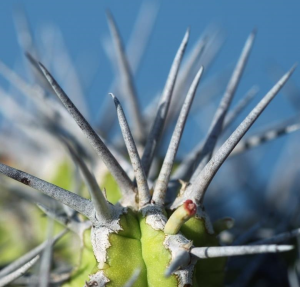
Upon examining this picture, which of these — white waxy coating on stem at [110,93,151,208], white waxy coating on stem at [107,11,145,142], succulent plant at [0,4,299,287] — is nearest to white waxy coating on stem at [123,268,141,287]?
succulent plant at [0,4,299,287]

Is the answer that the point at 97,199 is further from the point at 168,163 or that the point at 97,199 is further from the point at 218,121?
the point at 218,121

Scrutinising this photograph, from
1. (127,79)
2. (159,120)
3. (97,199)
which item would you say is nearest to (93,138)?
(97,199)

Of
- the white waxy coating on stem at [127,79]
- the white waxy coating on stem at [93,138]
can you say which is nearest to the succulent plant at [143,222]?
the white waxy coating on stem at [93,138]

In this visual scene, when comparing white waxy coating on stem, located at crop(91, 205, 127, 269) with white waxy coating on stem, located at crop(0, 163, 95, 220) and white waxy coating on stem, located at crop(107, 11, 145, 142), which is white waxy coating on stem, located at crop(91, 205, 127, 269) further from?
white waxy coating on stem, located at crop(107, 11, 145, 142)

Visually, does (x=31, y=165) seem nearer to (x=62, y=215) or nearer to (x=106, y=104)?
(x=106, y=104)

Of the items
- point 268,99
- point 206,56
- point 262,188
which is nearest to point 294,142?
point 262,188
